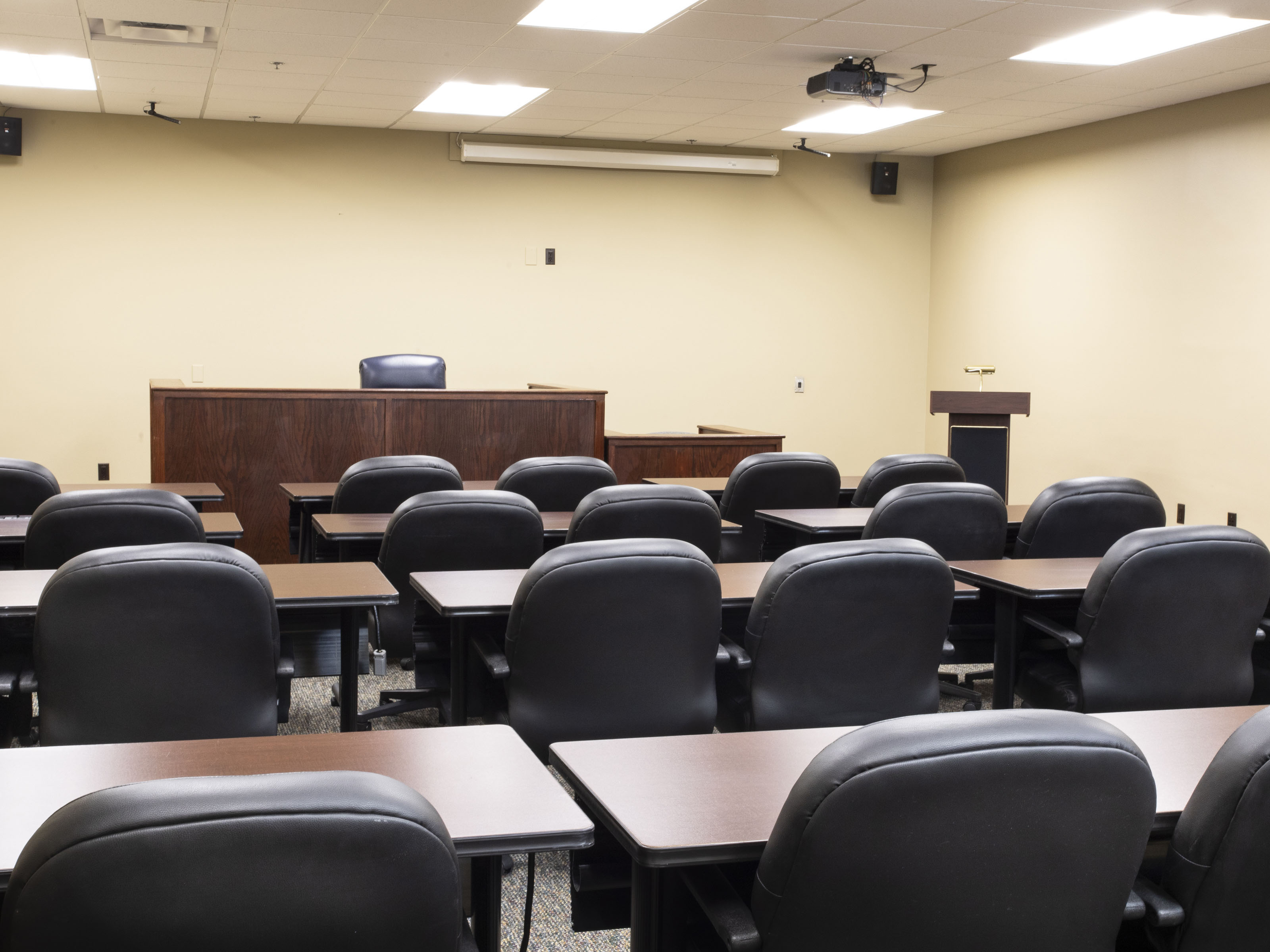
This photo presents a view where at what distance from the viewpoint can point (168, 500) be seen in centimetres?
323

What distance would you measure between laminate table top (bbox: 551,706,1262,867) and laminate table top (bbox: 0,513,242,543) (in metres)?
2.10

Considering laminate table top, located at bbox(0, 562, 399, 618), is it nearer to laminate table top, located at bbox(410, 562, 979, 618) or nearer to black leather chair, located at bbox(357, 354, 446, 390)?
→ laminate table top, located at bbox(410, 562, 979, 618)

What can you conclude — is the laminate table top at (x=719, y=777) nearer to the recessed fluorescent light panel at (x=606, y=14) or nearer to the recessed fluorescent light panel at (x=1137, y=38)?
the recessed fluorescent light panel at (x=606, y=14)

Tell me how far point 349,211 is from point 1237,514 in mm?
6484

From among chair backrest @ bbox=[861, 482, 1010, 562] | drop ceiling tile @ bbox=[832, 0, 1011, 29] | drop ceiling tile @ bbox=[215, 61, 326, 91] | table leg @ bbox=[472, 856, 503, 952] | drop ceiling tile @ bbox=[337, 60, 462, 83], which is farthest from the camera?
drop ceiling tile @ bbox=[215, 61, 326, 91]

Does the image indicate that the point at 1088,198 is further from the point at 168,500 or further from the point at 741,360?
the point at 168,500

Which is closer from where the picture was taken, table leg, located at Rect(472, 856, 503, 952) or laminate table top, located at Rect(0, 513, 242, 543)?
table leg, located at Rect(472, 856, 503, 952)

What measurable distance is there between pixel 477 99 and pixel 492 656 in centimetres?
596

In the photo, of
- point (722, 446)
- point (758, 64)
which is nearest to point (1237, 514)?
point (722, 446)

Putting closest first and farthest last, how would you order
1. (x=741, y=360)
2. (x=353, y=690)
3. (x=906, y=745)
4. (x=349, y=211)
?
(x=906, y=745) → (x=353, y=690) → (x=349, y=211) → (x=741, y=360)

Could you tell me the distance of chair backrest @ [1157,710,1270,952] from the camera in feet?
4.68

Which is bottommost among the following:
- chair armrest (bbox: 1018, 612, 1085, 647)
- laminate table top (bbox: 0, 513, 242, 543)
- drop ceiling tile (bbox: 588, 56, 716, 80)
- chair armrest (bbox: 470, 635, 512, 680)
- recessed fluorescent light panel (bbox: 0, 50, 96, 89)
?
chair armrest (bbox: 470, 635, 512, 680)

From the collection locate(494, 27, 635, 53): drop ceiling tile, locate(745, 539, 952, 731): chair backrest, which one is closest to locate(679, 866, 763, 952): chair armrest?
locate(745, 539, 952, 731): chair backrest

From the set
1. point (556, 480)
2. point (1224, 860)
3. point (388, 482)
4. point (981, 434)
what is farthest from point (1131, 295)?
point (1224, 860)
